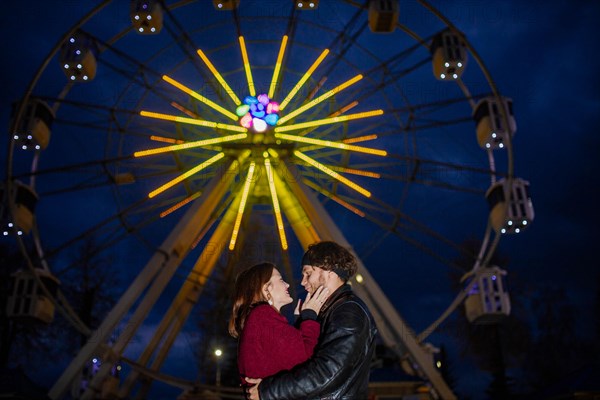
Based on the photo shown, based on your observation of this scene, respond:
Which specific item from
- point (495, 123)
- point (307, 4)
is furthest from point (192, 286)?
point (495, 123)

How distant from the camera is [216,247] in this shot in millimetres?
16453

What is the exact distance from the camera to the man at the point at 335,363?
2.51 meters

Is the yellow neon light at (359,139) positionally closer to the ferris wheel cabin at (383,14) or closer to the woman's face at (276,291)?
the ferris wheel cabin at (383,14)

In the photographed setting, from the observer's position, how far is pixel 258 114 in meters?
14.3

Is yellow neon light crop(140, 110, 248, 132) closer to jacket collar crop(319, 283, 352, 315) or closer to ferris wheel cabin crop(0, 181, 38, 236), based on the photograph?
ferris wheel cabin crop(0, 181, 38, 236)

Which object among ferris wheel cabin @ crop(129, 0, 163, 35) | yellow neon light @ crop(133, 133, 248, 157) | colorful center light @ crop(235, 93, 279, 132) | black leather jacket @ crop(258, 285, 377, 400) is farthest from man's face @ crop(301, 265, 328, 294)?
ferris wheel cabin @ crop(129, 0, 163, 35)

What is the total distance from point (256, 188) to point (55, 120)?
5.75 meters

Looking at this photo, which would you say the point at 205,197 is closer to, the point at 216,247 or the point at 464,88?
the point at 216,247

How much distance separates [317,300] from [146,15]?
1299cm

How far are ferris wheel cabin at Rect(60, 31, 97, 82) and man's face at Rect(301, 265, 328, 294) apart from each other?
1345 cm

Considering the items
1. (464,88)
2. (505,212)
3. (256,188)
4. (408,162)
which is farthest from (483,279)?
(256,188)

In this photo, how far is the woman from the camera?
8.72 feet

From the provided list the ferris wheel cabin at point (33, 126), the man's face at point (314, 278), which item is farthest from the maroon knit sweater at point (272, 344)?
the ferris wheel cabin at point (33, 126)

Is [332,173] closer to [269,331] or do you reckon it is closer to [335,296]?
[335,296]
